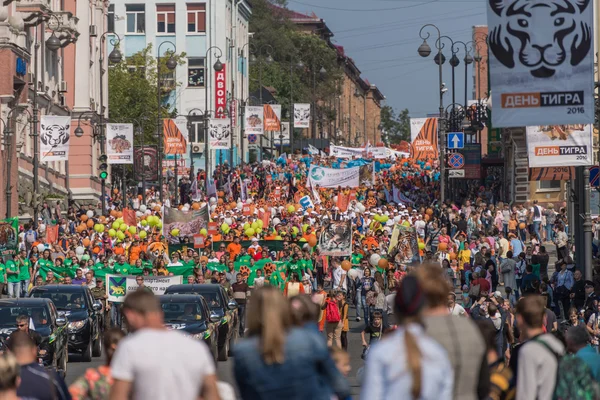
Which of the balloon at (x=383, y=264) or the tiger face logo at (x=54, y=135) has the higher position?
the tiger face logo at (x=54, y=135)

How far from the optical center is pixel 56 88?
63.7 meters

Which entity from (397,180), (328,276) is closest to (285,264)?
(328,276)

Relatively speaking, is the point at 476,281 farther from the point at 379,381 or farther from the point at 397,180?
the point at 397,180

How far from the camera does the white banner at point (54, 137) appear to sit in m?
47.1

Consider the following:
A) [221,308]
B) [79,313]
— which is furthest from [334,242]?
[79,313]

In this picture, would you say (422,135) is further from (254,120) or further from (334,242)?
(334,242)

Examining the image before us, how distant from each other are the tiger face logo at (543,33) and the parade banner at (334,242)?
47.8ft

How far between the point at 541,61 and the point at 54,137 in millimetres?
27901

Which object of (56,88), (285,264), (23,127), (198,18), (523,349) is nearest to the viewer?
(523,349)

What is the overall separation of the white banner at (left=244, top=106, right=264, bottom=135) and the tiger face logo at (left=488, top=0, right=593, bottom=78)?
191ft

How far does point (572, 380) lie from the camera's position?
9.28 m

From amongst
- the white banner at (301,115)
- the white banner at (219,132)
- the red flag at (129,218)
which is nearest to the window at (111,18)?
the white banner at (301,115)

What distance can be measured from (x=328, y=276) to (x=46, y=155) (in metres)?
14.0

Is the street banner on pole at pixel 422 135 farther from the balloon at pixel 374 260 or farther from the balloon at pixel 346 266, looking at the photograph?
the balloon at pixel 346 266
